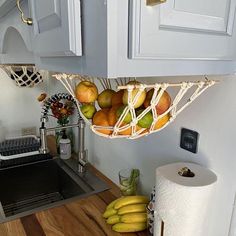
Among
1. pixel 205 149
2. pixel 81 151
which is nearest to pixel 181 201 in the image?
pixel 205 149

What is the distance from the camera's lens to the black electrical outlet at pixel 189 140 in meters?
0.79

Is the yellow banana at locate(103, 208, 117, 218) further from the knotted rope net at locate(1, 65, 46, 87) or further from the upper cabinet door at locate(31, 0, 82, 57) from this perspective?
the knotted rope net at locate(1, 65, 46, 87)

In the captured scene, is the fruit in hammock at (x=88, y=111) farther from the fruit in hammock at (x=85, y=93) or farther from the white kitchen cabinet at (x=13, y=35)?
the white kitchen cabinet at (x=13, y=35)

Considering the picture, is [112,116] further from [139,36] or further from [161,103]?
[139,36]

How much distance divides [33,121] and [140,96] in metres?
1.61

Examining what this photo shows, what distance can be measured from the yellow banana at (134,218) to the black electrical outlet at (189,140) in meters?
0.30

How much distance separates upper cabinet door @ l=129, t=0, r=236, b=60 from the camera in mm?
405

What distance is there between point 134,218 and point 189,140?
1.18ft

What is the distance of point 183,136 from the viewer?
2.72ft

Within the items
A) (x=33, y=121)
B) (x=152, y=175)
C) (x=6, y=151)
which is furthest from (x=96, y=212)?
(x=33, y=121)

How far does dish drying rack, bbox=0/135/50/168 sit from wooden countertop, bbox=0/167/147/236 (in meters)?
0.55

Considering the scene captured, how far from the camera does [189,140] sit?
805 mm

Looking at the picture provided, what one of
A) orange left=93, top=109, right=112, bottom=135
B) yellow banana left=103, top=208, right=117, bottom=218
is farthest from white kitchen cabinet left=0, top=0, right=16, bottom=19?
yellow banana left=103, top=208, right=117, bottom=218

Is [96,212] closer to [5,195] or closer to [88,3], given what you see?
[5,195]
